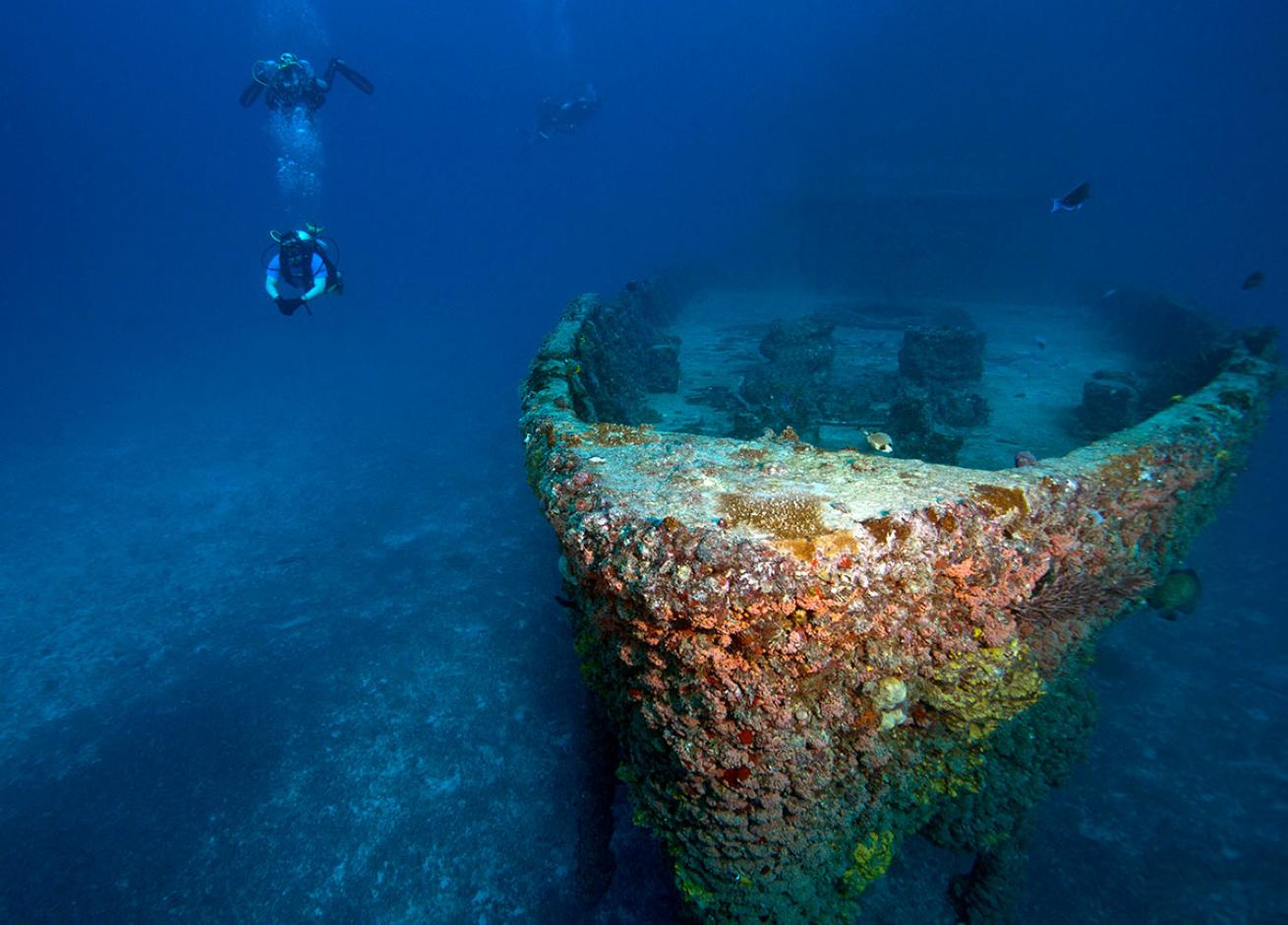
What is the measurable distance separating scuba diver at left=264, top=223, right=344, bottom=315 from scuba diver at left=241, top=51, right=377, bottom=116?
7639 mm

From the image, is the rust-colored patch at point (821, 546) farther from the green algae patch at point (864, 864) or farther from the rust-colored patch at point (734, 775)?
the green algae patch at point (864, 864)

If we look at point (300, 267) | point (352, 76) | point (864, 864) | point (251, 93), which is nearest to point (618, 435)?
point (864, 864)

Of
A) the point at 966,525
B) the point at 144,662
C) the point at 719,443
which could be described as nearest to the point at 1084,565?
the point at 966,525

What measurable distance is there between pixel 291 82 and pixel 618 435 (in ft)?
64.2

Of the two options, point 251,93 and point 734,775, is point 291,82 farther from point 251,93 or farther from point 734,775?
point 734,775

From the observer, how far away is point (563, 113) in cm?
3020

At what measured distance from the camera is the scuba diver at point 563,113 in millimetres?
30125

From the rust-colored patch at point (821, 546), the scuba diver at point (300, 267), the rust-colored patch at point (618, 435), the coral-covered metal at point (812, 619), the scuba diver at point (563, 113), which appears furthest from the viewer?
the scuba diver at point (563, 113)

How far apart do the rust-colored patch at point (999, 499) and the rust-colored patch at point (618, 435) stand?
1.75 metres

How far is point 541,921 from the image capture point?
4684 millimetres

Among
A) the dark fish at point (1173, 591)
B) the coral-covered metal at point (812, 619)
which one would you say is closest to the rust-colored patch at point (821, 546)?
the coral-covered metal at point (812, 619)

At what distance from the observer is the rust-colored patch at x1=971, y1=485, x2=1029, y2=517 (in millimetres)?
2676

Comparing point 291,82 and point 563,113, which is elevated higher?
point 563,113

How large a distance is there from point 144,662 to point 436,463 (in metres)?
8.78
